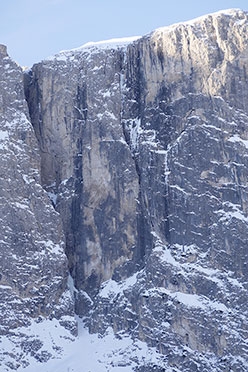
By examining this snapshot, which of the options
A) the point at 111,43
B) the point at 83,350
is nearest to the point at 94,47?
the point at 111,43

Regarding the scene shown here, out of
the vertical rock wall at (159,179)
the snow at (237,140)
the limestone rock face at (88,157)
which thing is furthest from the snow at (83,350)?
the snow at (237,140)

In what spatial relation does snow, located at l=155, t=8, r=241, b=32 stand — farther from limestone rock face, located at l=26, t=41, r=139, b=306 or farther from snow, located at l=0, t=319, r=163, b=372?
snow, located at l=0, t=319, r=163, b=372

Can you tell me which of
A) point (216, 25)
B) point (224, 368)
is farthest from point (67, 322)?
point (216, 25)

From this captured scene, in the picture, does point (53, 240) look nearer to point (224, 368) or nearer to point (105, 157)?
point (105, 157)

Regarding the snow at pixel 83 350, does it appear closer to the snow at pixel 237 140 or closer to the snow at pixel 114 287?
the snow at pixel 114 287

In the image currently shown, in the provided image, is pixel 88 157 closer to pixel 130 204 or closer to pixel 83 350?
pixel 130 204

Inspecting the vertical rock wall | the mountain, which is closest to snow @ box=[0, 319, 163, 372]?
the mountain
